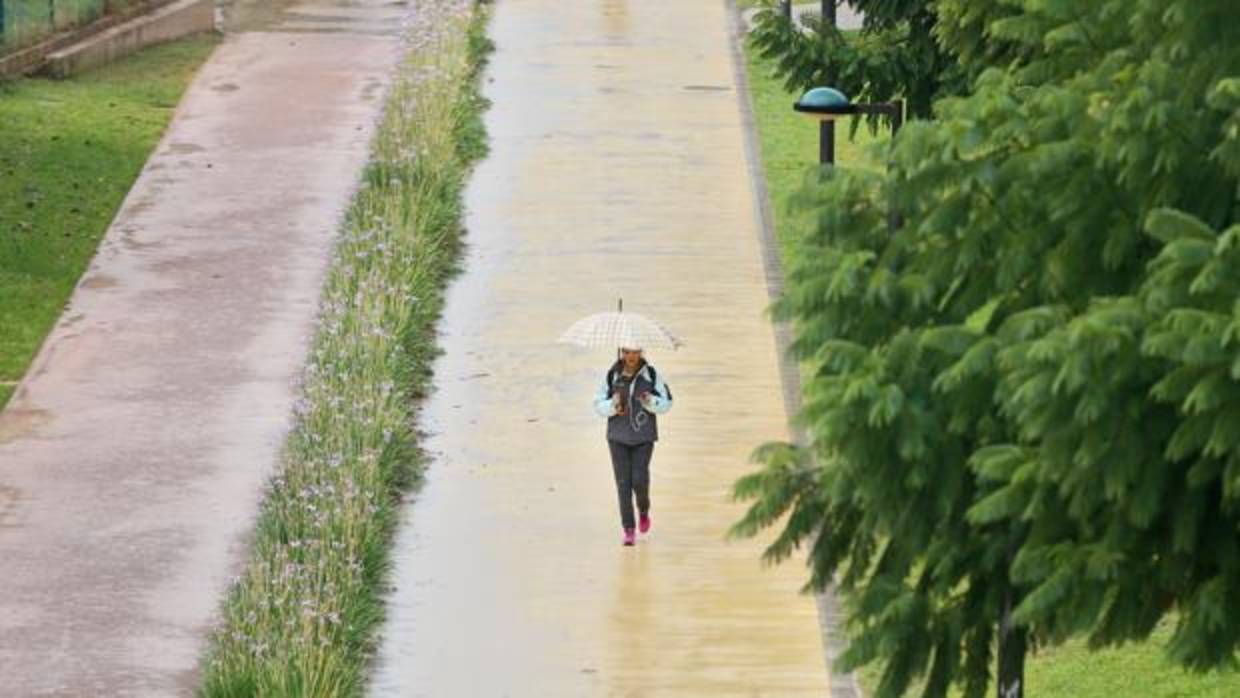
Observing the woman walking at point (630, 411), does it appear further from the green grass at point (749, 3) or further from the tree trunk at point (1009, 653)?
the green grass at point (749, 3)

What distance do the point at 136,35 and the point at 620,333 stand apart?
707 inches

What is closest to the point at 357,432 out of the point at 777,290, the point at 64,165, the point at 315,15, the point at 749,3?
the point at 777,290

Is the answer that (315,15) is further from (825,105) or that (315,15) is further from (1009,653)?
(1009,653)

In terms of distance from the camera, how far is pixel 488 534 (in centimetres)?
1886

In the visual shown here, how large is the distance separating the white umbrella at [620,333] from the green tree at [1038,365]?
6.52m

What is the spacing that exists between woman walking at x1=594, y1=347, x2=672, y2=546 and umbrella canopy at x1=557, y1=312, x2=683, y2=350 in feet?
0.23

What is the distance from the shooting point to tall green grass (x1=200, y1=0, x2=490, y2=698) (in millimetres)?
15820

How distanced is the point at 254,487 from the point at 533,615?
3.07m

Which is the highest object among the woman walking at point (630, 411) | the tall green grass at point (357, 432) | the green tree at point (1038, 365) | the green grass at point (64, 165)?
the green tree at point (1038, 365)

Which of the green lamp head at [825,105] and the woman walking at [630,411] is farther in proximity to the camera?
the green lamp head at [825,105]

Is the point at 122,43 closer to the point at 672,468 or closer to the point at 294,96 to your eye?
the point at 294,96

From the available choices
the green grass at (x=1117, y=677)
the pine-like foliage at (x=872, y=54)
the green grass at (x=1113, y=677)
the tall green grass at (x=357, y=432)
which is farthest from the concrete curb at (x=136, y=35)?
the green grass at (x=1117, y=677)

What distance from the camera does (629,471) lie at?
18266 millimetres

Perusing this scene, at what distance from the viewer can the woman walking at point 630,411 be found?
59.9 ft
